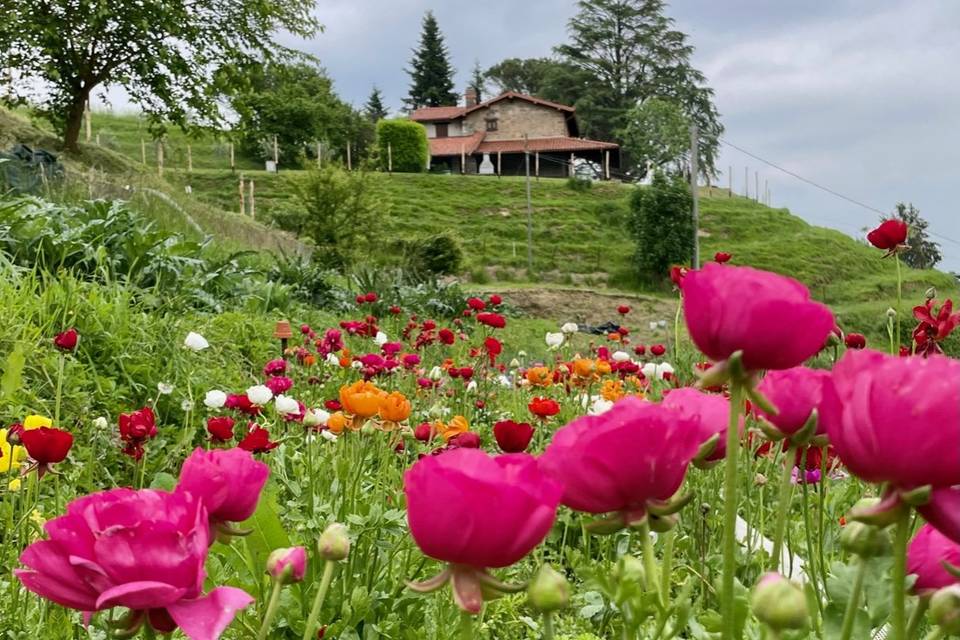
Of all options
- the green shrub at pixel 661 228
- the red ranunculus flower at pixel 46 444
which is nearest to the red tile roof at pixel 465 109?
the green shrub at pixel 661 228

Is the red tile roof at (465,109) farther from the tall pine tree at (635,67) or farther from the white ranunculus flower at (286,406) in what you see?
the white ranunculus flower at (286,406)

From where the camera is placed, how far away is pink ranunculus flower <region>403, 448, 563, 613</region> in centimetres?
38

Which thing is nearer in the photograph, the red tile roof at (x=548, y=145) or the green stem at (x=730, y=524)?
the green stem at (x=730, y=524)

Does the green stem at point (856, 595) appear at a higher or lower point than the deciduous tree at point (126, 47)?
lower

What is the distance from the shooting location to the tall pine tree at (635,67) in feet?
123

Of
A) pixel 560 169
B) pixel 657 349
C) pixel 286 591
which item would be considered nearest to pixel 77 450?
pixel 286 591

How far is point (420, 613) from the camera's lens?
4.40 ft

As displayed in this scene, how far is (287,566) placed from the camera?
518mm

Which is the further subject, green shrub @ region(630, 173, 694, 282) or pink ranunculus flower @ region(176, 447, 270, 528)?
green shrub @ region(630, 173, 694, 282)

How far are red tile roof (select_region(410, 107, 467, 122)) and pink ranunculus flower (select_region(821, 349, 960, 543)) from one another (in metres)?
39.1

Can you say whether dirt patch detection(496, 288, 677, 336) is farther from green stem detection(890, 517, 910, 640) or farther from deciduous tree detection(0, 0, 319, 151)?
A: green stem detection(890, 517, 910, 640)

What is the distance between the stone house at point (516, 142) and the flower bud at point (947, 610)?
34.1 meters

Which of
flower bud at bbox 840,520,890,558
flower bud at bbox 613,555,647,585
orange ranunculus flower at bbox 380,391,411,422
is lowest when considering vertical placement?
orange ranunculus flower at bbox 380,391,411,422

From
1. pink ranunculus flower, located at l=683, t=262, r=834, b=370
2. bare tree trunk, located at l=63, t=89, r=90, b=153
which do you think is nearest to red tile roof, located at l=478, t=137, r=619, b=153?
bare tree trunk, located at l=63, t=89, r=90, b=153
